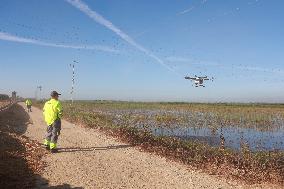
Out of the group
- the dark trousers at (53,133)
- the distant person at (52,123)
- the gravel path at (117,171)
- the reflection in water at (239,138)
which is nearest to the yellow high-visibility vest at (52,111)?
the distant person at (52,123)

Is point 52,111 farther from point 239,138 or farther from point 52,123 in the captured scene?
point 239,138

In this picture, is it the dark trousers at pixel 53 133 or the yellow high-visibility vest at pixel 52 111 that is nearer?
the dark trousers at pixel 53 133

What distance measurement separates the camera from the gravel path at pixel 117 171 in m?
9.89

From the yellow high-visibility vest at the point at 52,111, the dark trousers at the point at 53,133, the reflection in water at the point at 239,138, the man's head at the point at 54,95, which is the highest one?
the man's head at the point at 54,95

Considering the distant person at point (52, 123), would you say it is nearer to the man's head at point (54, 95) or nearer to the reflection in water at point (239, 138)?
the man's head at point (54, 95)

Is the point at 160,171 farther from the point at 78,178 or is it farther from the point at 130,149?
the point at 130,149

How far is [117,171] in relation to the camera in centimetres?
1137

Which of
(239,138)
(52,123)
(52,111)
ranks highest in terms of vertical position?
(52,111)

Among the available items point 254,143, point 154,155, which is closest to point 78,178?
point 154,155

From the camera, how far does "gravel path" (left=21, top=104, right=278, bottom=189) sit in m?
9.89

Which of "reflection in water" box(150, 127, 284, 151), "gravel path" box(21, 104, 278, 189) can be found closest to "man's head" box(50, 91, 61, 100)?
"gravel path" box(21, 104, 278, 189)

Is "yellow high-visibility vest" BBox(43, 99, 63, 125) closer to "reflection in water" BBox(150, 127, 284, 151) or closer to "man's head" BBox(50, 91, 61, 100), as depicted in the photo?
"man's head" BBox(50, 91, 61, 100)

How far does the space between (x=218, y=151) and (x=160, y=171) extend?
4.49m

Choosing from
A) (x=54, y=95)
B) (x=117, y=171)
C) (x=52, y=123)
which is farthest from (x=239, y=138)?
(x=117, y=171)
